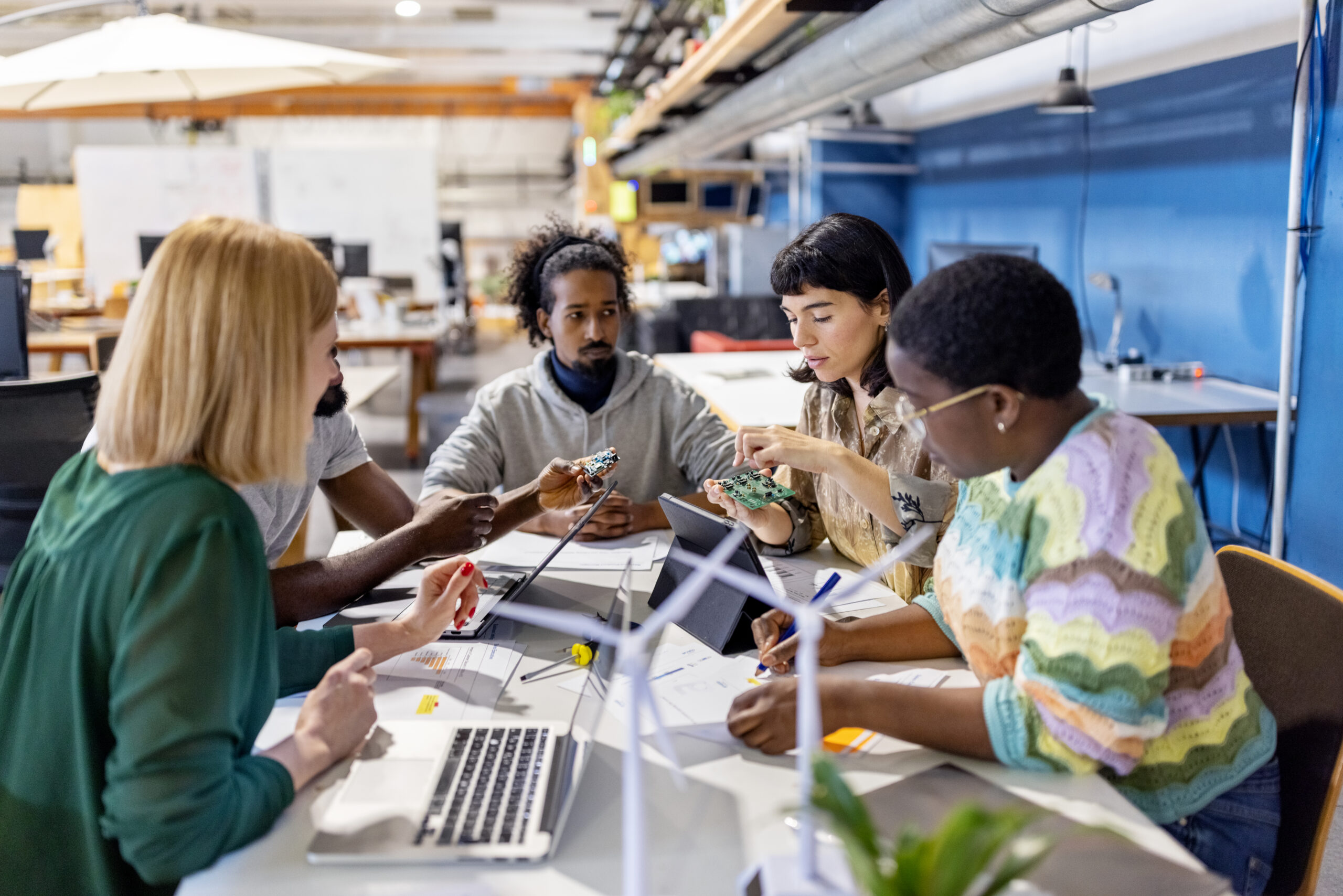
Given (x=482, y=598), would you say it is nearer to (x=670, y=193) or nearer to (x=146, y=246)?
(x=146, y=246)

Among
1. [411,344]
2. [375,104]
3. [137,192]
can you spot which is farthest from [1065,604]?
[375,104]

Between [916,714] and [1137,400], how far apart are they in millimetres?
2931

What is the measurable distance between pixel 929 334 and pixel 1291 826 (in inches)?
35.2

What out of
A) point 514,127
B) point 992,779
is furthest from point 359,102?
point 992,779

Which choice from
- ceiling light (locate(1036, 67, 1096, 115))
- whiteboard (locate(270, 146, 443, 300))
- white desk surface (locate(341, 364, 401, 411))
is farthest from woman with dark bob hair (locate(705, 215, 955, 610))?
whiteboard (locate(270, 146, 443, 300))

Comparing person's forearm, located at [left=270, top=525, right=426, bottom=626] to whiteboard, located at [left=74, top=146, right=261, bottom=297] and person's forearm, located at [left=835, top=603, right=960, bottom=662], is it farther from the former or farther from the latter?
whiteboard, located at [left=74, top=146, right=261, bottom=297]

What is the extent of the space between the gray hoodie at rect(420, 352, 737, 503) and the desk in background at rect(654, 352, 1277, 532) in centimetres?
47

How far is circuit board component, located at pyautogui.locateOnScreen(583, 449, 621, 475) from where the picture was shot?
2.17m

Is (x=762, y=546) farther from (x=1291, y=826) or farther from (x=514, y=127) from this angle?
(x=514, y=127)

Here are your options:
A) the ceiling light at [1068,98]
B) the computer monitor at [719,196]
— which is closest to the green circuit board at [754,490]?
the ceiling light at [1068,98]

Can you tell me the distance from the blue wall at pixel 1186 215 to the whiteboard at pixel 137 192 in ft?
26.2

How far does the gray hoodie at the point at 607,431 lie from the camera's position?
2682 mm

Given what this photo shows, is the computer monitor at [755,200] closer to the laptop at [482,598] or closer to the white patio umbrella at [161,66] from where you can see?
the white patio umbrella at [161,66]

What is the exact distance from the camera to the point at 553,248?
2.83 meters
